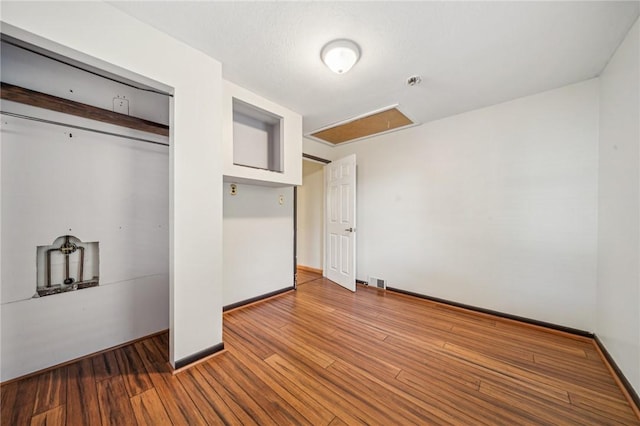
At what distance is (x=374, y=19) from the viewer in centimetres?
144

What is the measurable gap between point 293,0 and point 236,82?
1083 millimetres

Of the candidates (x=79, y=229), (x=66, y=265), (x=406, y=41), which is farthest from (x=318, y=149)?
(x=66, y=265)

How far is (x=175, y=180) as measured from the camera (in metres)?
1.65

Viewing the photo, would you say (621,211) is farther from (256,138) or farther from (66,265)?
(66,265)

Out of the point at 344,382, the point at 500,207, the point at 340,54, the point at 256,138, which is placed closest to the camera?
the point at 344,382

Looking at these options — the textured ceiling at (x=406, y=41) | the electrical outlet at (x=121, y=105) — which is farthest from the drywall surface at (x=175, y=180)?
the electrical outlet at (x=121, y=105)

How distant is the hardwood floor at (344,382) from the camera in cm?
131

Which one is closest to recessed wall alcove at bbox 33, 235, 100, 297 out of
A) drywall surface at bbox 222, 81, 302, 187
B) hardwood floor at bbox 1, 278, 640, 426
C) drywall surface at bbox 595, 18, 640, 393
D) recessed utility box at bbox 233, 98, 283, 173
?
hardwood floor at bbox 1, 278, 640, 426

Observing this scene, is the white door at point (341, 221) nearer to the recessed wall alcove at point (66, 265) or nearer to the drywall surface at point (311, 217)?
the drywall surface at point (311, 217)

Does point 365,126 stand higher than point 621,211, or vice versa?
point 365,126

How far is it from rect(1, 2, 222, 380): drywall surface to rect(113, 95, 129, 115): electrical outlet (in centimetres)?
62

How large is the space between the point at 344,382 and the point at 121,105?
289 centimetres

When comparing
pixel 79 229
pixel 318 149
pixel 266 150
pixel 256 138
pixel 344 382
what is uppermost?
pixel 318 149

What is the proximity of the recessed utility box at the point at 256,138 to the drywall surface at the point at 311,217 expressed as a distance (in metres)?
1.57
